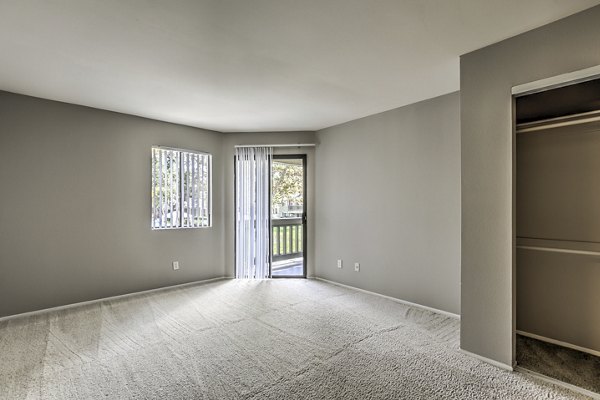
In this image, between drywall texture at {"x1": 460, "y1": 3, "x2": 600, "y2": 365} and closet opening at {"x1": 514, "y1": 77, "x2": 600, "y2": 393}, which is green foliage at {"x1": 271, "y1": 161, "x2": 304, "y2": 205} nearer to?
drywall texture at {"x1": 460, "y1": 3, "x2": 600, "y2": 365}

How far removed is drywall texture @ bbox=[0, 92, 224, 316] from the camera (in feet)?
10.2

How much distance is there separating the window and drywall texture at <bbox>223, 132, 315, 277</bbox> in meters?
0.31

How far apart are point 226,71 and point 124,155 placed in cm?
219

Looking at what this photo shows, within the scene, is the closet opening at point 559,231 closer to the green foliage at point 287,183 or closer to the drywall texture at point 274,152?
the drywall texture at point 274,152

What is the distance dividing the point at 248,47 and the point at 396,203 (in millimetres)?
2516

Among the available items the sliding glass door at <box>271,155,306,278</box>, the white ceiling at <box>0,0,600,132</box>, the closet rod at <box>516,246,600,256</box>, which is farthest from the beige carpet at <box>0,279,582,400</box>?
the white ceiling at <box>0,0,600,132</box>

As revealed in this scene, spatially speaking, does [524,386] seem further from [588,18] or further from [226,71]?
[226,71]

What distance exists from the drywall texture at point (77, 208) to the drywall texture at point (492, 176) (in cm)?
377

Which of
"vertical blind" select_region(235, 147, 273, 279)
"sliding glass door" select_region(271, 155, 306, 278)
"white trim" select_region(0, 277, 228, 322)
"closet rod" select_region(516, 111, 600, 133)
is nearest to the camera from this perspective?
"closet rod" select_region(516, 111, 600, 133)

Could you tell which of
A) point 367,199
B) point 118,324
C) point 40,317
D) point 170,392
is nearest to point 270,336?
point 170,392

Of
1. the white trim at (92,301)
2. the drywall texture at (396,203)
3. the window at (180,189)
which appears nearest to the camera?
the white trim at (92,301)

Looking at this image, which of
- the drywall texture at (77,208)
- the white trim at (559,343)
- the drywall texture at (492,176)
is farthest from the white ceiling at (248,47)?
the white trim at (559,343)

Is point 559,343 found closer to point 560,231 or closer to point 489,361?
point 489,361

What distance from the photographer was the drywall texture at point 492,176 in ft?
6.66
